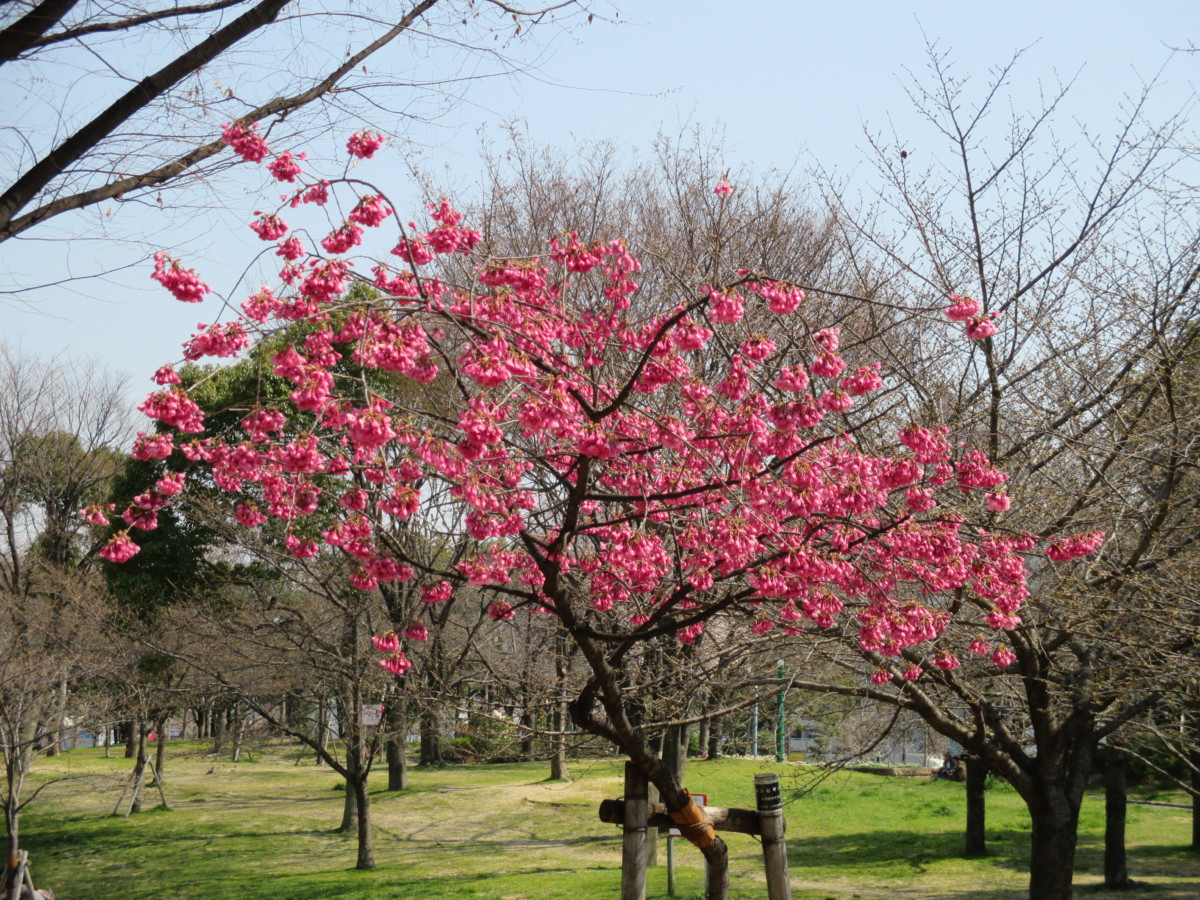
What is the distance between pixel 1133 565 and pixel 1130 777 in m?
20.0

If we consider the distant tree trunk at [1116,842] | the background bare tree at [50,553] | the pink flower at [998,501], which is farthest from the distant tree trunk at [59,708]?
the distant tree trunk at [1116,842]

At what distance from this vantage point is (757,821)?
5449mm

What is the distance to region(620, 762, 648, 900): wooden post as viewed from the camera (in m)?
5.18

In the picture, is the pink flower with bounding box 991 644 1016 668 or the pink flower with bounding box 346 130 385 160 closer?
the pink flower with bounding box 346 130 385 160

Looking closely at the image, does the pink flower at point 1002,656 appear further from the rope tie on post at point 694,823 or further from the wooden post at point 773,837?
the rope tie on post at point 694,823

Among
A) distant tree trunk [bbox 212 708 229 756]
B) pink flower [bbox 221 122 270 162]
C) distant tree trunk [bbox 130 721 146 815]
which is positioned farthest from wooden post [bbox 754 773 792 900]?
distant tree trunk [bbox 212 708 229 756]

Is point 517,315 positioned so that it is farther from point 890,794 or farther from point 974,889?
point 890,794

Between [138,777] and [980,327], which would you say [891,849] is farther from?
[138,777]

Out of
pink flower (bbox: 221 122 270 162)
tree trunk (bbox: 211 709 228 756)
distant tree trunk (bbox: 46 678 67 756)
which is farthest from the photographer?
tree trunk (bbox: 211 709 228 756)

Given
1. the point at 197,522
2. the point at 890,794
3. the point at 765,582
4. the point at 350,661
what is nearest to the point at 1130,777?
the point at 890,794

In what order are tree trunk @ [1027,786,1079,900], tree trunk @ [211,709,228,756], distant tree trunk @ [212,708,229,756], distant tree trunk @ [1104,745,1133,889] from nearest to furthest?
tree trunk @ [1027,786,1079,900]
distant tree trunk @ [1104,745,1133,889]
tree trunk @ [211,709,228,756]
distant tree trunk @ [212,708,229,756]

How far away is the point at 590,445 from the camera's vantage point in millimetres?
4078

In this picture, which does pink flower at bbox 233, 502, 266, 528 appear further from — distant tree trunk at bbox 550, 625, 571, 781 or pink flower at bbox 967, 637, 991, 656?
pink flower at bbox 967, 637, 991, 656

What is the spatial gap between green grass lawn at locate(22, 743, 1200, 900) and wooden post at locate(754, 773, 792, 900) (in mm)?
4359
